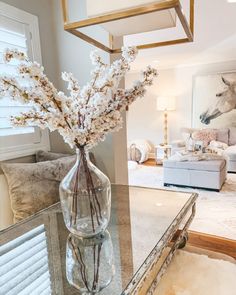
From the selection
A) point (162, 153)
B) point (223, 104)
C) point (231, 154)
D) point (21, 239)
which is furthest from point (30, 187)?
point (223, 104)

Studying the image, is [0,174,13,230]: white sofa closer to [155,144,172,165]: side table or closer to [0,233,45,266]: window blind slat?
[0,233,45,266]: window blind slat

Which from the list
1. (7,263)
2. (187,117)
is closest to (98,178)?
(7,263)

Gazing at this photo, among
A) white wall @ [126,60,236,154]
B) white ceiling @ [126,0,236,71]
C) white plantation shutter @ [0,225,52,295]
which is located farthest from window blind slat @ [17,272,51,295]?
white wall @ [126,60,236,154]

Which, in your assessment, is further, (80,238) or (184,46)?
(184,46)

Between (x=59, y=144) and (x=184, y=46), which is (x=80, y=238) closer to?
(x=59, y=144)

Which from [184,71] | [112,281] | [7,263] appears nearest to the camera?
[112,281]

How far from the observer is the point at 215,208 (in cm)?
309

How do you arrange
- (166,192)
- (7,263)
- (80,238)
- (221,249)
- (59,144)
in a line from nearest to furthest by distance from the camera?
1. (7,263)
2. (80,238)
3. (221,249)
4. (166,192)
5. (59,144)

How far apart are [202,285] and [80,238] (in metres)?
0.60

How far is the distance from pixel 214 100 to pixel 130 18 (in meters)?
4.95

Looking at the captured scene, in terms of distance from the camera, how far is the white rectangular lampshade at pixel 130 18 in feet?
2.66

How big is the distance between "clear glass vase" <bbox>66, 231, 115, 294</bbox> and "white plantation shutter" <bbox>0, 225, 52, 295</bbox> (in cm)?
9

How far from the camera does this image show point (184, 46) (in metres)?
3.94

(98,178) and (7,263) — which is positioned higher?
(98,178)
